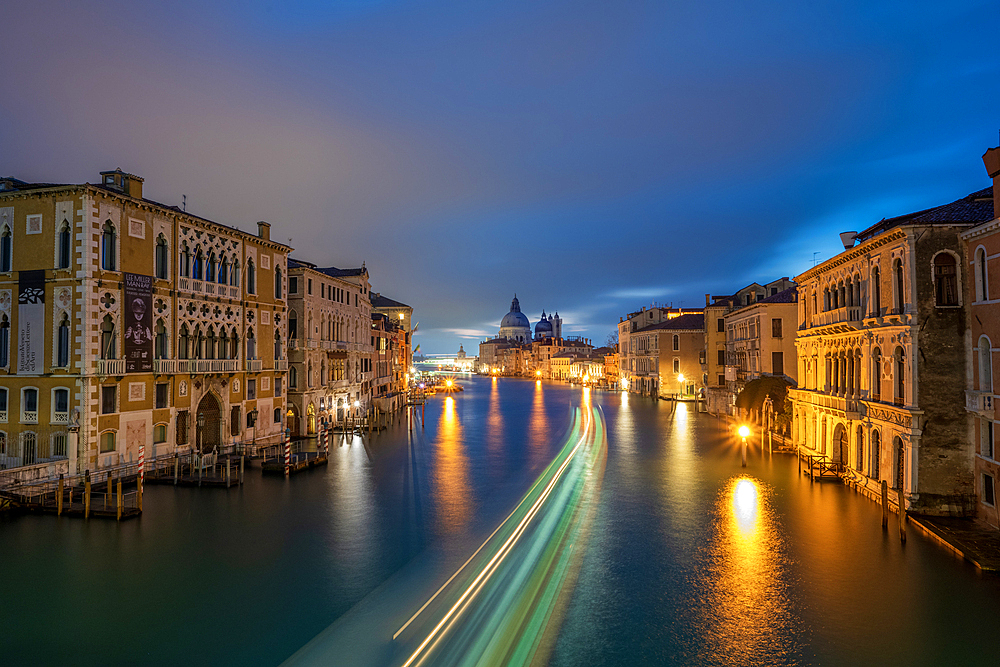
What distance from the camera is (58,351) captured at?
83.7 ft

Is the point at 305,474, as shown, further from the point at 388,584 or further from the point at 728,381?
the point at 728,381

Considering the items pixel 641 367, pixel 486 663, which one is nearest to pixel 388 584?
pixel 486 663

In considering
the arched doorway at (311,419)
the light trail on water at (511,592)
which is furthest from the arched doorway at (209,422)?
the light trail on water at (511,592)

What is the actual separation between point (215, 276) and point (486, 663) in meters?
29.3

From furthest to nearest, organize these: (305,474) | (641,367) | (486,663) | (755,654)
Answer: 1. (641,367)
2. (305,474)
3. (755,654)
4. (486,663)

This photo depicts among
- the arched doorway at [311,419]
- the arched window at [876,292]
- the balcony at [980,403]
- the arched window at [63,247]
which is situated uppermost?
the arched window at [63,247]

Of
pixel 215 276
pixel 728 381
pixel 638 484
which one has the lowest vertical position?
pixel 638 484

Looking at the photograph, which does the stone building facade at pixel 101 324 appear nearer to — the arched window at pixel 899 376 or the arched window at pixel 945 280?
the arched window at pixel 899 376

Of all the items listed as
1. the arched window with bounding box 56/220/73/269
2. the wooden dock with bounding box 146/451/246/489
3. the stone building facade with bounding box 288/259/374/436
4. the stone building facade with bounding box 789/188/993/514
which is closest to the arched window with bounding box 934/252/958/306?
the stone building facade with bounding box 789/188/993/514

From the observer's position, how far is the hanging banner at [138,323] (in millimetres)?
27047

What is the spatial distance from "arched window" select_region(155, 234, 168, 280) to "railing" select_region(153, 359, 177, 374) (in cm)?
430

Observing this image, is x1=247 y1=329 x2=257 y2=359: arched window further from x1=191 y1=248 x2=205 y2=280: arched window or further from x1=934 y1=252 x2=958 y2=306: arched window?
x1=934 y1=252 x2=958 y2=306: arched window

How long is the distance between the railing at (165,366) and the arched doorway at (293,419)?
14061 mm

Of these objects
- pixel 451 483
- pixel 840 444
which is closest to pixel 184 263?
pixel 451 483
